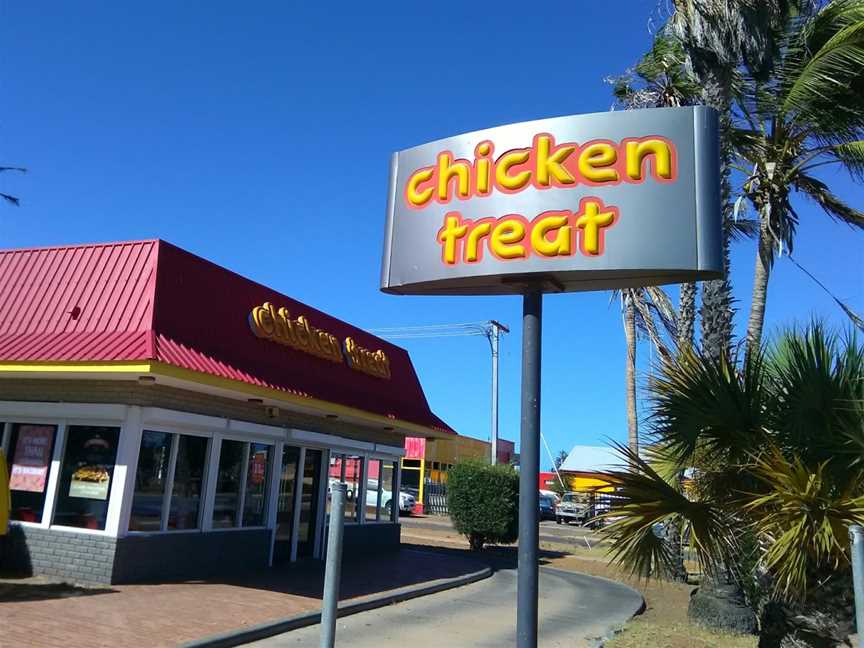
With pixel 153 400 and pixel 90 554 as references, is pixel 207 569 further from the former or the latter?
pixel 153 400

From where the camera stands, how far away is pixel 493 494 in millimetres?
21453

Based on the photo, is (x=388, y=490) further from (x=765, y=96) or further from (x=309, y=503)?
(x=765, y=96)

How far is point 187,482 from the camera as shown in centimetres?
1238

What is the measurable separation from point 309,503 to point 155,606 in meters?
6.54

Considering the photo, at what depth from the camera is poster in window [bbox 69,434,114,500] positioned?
11.3 m

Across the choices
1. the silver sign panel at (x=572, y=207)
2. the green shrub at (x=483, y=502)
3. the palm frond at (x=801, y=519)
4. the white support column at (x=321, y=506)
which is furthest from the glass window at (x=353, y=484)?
the silver sign panel at (x=572, y=207)

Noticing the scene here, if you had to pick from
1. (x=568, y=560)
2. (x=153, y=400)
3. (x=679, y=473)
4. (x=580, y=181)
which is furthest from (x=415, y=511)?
(x=580, y=181)

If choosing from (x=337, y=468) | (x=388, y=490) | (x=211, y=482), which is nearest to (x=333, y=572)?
(x=211, y=482)

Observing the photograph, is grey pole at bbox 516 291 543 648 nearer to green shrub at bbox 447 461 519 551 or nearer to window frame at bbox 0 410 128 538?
window frame at bbox 0 410 128 538

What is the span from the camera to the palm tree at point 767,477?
5.93 meters

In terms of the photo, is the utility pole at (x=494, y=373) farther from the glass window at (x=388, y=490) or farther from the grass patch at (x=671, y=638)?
the grass patch at (x=671, y=638)

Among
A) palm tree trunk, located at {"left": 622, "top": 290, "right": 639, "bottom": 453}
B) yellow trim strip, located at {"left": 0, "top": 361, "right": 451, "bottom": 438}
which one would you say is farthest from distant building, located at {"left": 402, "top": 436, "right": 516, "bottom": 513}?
yellow trim strip, located at {"left": 0, "top": 361, "right": 451, "bottom": 438}

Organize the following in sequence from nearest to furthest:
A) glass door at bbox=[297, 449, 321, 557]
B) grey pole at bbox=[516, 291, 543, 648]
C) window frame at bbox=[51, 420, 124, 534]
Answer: grey pole at bbox=[516, 291, 543, 648], window frame at bbox=[51, 420, 124, 534], glass door at bbox=[297, 449, 321, 557]

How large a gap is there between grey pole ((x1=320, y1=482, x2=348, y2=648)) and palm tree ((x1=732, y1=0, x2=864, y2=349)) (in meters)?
8.71
